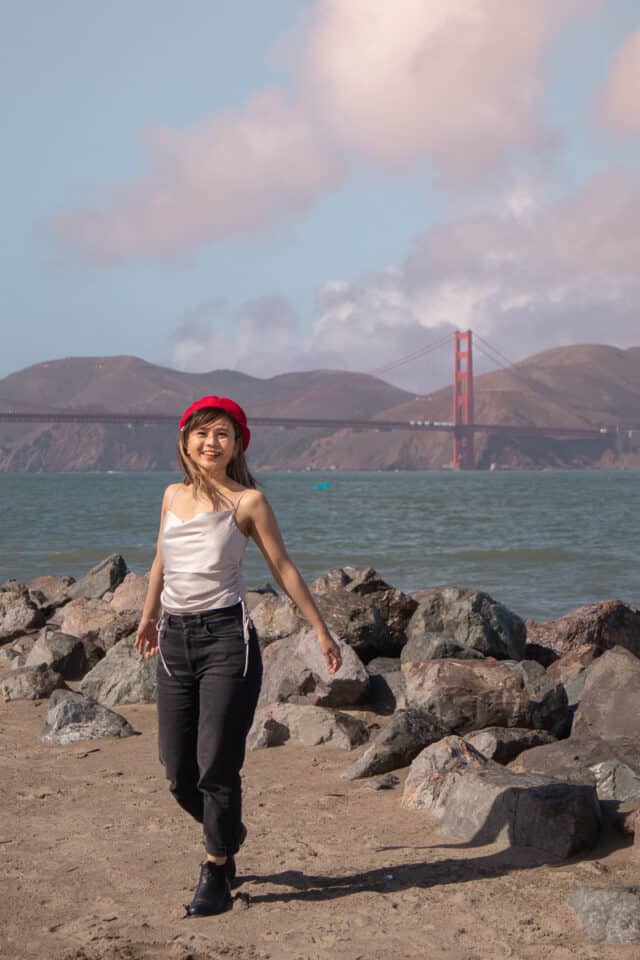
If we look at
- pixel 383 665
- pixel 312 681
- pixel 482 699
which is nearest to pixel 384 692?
pixel 312 681

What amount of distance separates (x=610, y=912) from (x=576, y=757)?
1497 mm

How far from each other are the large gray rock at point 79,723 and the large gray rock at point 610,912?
281 cm

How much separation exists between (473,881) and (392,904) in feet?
0.99

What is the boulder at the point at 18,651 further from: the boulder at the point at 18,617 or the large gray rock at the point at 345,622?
the large gray rock at the point at 345,622

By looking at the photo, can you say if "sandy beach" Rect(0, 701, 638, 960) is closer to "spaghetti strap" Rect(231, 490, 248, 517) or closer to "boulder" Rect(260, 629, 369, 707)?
"boulder" Rect(260, 629, 369, 707)

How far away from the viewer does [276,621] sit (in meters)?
6.92

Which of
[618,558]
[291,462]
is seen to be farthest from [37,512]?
[291,462]

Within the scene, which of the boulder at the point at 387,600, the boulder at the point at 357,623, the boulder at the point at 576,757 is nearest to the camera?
the boulder at the point at 576,757

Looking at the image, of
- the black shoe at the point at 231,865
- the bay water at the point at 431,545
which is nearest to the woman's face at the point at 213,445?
the black shoe at the point at 231,865

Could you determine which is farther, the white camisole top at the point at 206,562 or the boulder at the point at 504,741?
the boulder at the point at 504,741

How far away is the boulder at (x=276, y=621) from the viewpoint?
6.79 meters

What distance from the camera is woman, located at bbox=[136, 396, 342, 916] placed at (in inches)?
119

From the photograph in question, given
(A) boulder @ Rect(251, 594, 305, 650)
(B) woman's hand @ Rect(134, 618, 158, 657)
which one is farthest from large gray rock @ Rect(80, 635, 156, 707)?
(B) woman's hand @ Rect(134, 618, 158, 657)

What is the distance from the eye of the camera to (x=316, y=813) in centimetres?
405
